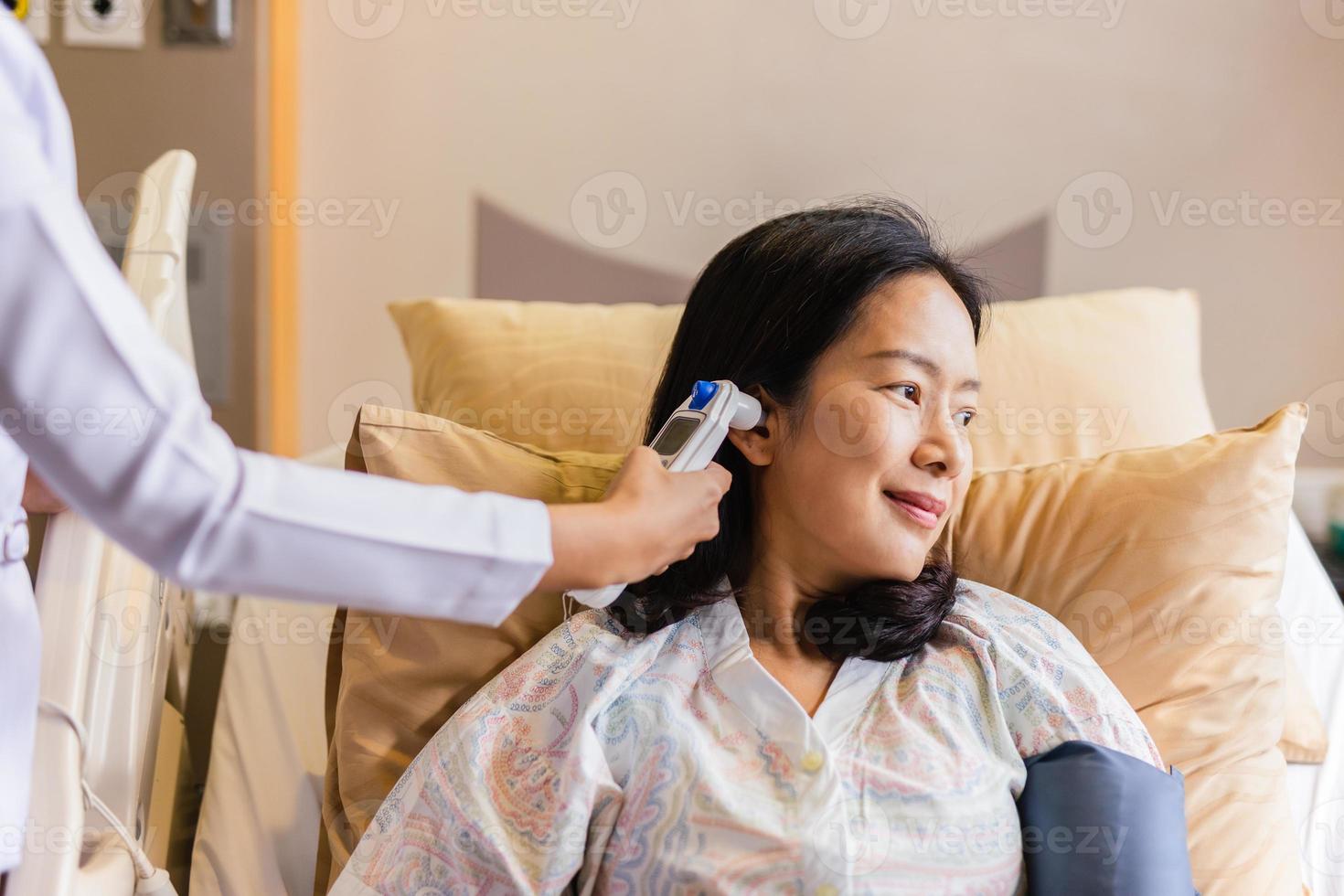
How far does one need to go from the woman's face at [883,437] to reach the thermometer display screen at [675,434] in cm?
18

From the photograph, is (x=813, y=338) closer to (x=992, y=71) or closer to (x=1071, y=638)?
(x=1071, y=638)

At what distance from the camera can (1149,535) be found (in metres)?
1.26

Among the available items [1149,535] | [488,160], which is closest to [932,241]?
[1149,535]

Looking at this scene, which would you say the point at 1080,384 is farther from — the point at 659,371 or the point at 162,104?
the point at 162,104

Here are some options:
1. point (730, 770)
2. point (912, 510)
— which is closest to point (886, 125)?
point (912, 510)

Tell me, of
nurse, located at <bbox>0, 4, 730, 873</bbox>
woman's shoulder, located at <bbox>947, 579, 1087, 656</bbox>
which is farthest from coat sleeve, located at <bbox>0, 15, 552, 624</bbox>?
woman's shoulder, located at <bbox>947, 579, 1087, 656</bbox>

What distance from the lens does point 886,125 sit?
6.49 ft

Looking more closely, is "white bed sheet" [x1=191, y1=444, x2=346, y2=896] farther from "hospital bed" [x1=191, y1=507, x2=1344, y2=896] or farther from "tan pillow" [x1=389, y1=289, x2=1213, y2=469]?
"tan pillow" [x1=389, y1=289, x2=1213, y2=469]

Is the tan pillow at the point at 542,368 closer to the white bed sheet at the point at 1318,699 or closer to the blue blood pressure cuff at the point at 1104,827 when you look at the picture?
the blue blood pressure cuff at the point at 1104,827

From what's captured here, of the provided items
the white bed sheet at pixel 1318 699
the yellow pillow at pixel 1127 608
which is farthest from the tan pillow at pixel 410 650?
the white bed sheet at pixel 1318 699

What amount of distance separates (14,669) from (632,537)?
454 millimetres

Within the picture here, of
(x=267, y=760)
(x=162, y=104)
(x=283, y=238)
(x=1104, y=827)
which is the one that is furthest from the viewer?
(x=283, y=238)

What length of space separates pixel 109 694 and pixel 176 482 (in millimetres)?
665

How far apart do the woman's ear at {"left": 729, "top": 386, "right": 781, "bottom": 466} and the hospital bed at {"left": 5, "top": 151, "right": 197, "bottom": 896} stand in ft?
2.13
